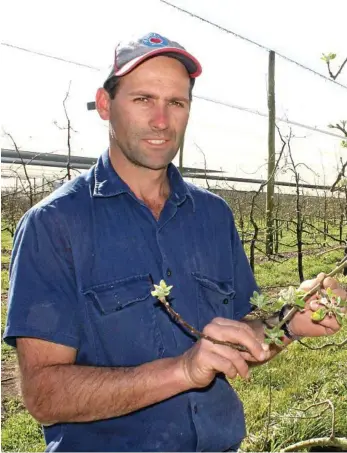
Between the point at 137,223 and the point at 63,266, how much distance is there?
34 cm

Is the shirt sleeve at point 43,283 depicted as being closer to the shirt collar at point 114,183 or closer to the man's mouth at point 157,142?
the shirt collar at point 114,183

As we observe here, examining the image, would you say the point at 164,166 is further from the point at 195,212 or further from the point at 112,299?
the point at 112,299

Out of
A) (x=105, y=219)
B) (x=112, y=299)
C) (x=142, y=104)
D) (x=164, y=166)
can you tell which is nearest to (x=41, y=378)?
(x=112, y=299)

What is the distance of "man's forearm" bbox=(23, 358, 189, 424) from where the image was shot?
57.9 inches

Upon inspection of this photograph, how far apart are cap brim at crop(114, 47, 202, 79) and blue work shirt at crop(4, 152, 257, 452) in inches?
13.4

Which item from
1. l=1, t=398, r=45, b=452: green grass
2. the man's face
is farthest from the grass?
the man's face

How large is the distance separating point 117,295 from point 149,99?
2.30 ft

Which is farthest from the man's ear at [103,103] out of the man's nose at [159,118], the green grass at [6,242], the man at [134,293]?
the green grass at [6,242]

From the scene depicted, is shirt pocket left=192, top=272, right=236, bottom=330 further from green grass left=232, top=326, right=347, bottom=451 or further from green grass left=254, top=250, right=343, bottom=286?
green grass left=254, top=250, right=343, bottom=286

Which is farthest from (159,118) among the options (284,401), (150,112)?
(284,401)

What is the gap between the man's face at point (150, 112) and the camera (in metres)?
1.90

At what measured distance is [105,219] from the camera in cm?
184

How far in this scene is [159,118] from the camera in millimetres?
1891

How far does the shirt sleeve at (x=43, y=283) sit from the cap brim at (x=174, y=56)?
0.57 metres
